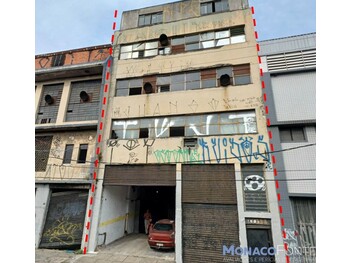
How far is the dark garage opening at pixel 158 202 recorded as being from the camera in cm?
1366

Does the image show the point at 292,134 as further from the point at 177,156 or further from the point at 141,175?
the point at 141,175

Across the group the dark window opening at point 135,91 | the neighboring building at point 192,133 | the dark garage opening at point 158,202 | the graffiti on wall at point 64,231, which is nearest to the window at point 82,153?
the neighboring building at point 192,133

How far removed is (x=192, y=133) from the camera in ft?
32.5

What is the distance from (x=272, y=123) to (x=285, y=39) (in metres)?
5.21

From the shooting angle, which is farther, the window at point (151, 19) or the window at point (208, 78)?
the window at point (151, 19)

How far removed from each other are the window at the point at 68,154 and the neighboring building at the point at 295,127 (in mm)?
11354

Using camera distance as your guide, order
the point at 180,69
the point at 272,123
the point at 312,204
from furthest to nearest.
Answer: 1. the point at 180,69
2. the point at 272,123
3. the point at 312,204

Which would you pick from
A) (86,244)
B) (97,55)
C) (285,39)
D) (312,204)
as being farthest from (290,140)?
(97,55)

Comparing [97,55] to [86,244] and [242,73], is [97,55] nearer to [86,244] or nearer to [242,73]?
[242,73]

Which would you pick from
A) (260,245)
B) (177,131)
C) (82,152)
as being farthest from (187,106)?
(260,245)

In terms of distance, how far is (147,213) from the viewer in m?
13.0

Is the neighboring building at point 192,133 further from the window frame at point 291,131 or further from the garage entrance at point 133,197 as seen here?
the window frame at point 291,131

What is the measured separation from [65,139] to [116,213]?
560cm

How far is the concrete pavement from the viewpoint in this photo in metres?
8.08
